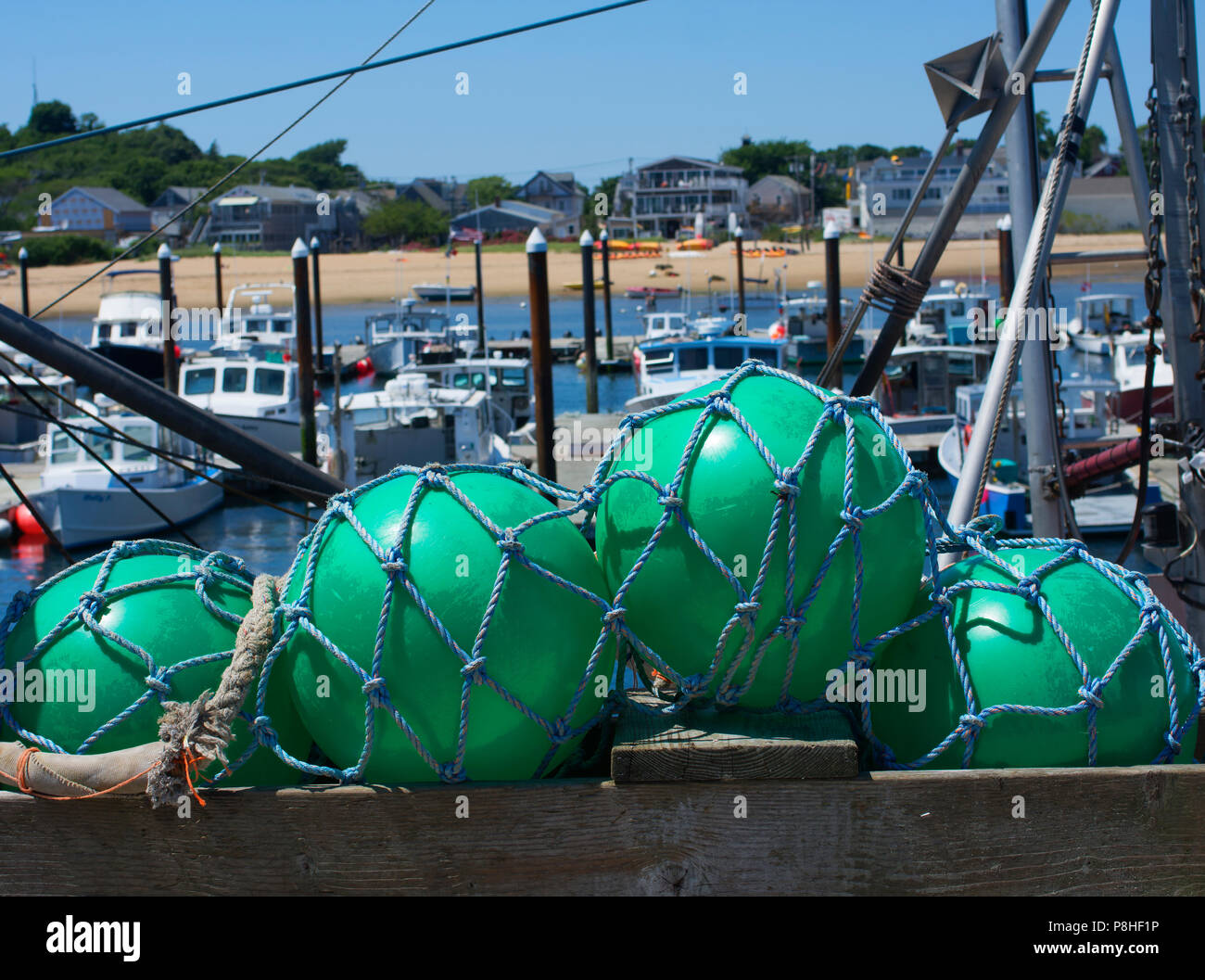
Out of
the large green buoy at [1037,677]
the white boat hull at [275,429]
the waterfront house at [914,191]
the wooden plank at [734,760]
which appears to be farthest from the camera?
the waterfront house at [914,191]

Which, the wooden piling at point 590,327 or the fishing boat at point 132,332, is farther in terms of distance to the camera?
the fishing boat at point 132,332

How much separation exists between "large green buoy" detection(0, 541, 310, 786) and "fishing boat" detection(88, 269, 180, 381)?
31.6 meters

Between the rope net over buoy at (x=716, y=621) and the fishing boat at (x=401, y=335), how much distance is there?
35.1m

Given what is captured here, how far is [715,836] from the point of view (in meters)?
2.23

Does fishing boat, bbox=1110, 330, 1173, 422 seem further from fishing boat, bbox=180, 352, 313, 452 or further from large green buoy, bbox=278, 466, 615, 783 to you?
large green buoy, bbox=278, 466, 615, 783

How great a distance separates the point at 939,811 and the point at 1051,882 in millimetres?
262

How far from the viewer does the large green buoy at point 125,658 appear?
8.37 ft

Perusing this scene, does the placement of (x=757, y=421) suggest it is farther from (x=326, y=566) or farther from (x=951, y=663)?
(x=326, y=566)

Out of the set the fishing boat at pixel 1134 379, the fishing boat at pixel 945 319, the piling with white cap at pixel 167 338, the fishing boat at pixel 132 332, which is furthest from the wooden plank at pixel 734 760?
the fishing boat at pixel 945 319

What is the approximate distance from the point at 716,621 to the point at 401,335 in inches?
1515

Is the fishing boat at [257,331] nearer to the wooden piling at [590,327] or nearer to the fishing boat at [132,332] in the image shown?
the fishing boat at [132,332]

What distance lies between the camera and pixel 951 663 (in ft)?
8.45

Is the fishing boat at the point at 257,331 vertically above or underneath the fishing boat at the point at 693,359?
above
